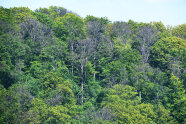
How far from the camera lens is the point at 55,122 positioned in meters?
31.9

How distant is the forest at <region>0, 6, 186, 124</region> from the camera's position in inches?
1292

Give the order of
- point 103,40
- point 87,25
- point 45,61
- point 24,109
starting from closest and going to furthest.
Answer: point 24,109, point 45,61, point 103,40, point 87,25

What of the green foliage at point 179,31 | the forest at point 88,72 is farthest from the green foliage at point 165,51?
the green foliage at point 179,31

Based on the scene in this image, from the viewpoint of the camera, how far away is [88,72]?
45250 millimetres

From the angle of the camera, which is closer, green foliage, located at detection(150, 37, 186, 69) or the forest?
the forest

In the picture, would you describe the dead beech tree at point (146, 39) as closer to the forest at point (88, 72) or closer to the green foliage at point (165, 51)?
the forest at point (88, 72)

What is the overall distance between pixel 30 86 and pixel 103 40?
22.4m

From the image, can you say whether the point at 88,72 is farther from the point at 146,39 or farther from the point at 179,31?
the point at 179,31

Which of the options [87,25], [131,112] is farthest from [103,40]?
[131,112]

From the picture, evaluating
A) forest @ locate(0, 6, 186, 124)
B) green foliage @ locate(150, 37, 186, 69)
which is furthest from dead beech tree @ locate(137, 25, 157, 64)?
green foliage @ locate(150, 37, 186, 69)

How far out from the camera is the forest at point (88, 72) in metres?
32.8

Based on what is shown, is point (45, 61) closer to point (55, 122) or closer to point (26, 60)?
point (26, 60)

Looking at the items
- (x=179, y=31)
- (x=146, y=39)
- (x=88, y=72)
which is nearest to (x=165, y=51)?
(x=146, y=39)

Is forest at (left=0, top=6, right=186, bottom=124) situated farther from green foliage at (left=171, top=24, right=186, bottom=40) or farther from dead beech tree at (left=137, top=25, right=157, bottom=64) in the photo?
green foliage at (left=171, top=24, right=186, bottom=40)
